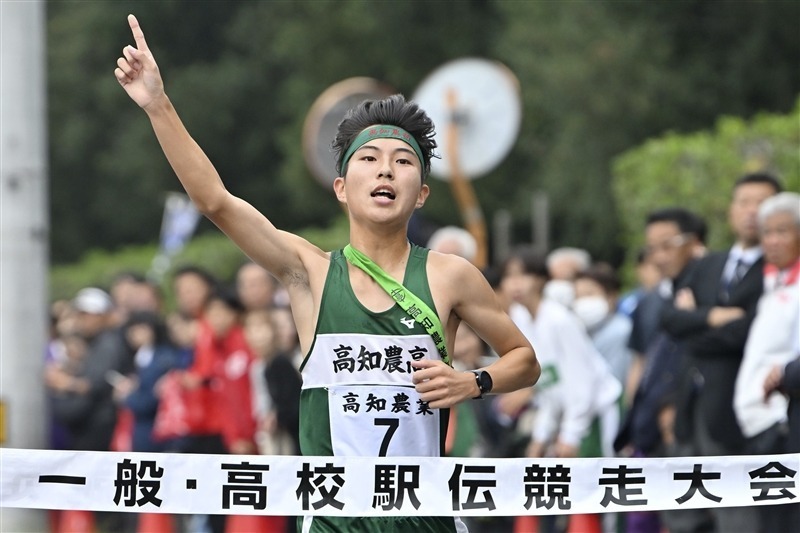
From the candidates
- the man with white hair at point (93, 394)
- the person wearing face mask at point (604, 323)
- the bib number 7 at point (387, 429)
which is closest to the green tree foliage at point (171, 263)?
the man with white hair at point (93, 394)

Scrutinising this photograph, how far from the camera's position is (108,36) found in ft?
163

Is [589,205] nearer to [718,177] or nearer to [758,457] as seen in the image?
[718,177]

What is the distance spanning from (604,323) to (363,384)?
6.01 m

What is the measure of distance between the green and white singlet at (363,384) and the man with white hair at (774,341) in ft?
11.2

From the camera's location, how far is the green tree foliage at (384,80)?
29078 mm

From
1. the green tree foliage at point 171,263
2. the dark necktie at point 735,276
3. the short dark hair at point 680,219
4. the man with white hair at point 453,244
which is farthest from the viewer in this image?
the green tree foliage at point 171,263

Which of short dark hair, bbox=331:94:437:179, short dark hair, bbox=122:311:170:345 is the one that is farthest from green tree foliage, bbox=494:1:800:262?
short dark hair, bbox=331:94:437:179

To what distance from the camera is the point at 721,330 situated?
8500 millimetres

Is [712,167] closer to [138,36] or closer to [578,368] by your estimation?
[578,368]

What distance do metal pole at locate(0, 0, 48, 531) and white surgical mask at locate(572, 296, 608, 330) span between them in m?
4.05

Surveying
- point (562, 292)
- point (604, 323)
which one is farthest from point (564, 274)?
point (604, 323)

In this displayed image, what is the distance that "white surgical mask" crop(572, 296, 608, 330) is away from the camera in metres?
10.7

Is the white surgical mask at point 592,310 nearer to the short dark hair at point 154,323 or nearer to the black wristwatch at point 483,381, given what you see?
the short dark hair at point 154,323

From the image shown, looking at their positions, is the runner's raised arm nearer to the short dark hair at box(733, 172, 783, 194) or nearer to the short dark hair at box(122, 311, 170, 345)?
the short dark hair at box(733, 172, 783, 194)
